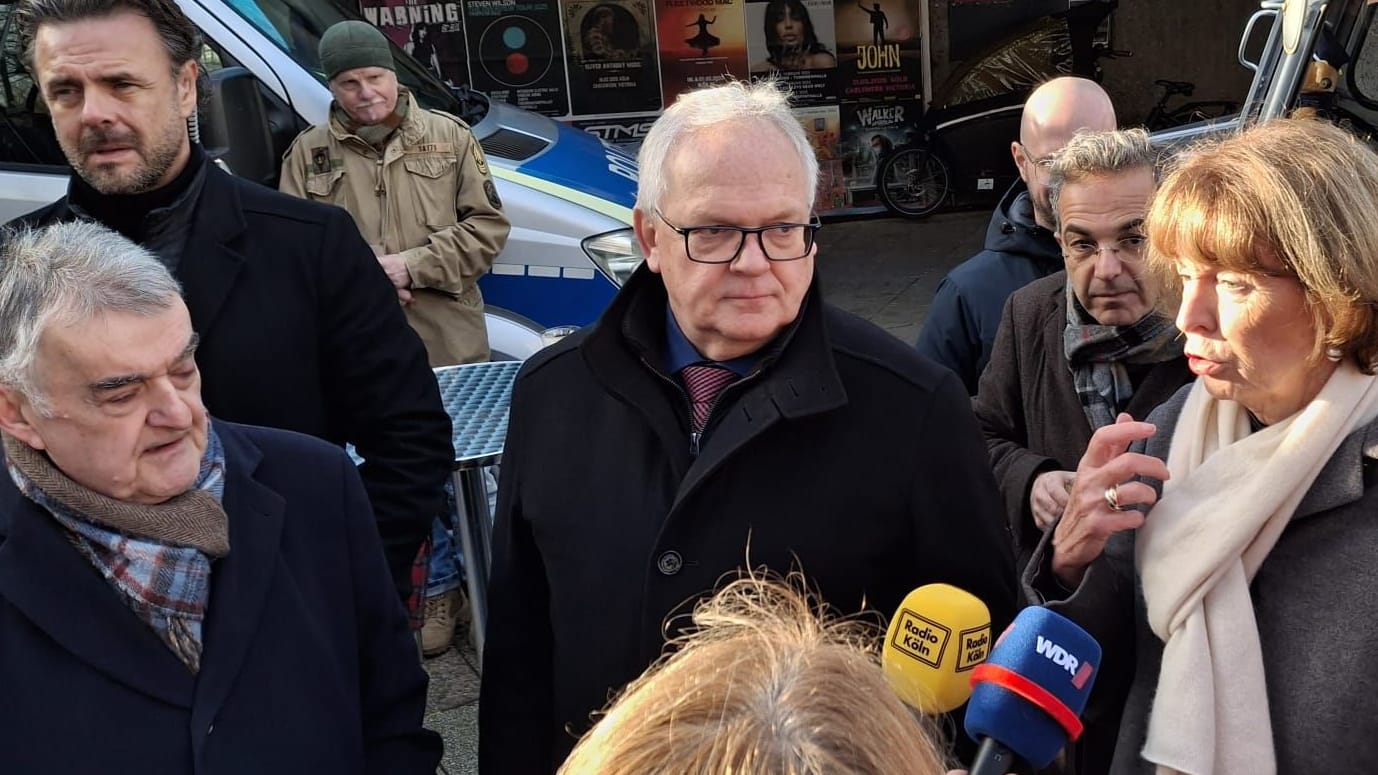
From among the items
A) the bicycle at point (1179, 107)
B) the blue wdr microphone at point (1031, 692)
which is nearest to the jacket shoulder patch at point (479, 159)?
the blue wdr microphone at point (1031, 692)

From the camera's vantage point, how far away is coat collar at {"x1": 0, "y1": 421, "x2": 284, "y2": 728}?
1699 millimetres

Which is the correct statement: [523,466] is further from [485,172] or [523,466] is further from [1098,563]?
[485,172]

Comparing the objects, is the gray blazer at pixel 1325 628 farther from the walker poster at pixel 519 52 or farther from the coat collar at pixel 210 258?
the walker poster at pixel 519 52

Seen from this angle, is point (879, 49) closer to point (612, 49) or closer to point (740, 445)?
point (612, 49)

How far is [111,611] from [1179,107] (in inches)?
523

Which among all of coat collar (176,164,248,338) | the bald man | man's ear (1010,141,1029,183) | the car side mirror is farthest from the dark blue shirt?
the car side mirror

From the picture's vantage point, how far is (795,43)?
1209cm

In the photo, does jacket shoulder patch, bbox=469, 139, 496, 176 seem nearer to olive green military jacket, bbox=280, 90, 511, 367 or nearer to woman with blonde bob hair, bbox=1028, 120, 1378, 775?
olive green military jacket, bbox=280, 90, 511, 367

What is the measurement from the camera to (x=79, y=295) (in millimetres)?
1738

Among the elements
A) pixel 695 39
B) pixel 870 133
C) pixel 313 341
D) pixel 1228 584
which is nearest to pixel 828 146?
pixel 870 133

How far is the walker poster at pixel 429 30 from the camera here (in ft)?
37.7

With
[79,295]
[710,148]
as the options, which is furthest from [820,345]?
[79,295]

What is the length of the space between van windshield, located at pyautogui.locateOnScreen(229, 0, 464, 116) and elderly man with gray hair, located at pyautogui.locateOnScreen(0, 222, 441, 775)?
3037mm

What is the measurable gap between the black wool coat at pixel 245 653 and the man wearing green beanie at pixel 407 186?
2164 mm
